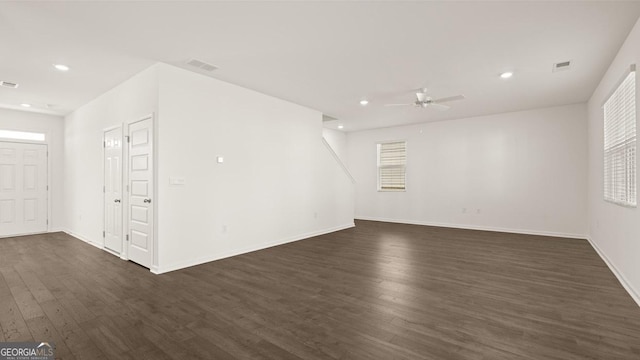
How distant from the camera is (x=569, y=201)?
253 inches

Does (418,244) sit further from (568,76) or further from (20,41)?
(20,41)

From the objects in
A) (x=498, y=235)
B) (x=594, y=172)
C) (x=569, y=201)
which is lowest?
(x=498, y=235)

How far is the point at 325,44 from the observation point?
3.53m

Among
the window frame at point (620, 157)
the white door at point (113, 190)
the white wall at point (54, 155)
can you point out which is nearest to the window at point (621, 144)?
the window frame at point (620, 157)

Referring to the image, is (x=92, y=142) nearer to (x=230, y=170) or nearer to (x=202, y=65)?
(x=230, y=170)

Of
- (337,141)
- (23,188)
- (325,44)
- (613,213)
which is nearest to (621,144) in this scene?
(613,213)

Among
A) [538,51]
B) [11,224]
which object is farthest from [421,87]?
[11,224]

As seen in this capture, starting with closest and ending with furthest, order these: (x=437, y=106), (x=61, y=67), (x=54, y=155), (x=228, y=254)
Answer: (x=61, y=67) → (x=228, y=254) → (x=437, y=106) → (x=54, y=155)

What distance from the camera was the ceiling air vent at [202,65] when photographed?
157 inches

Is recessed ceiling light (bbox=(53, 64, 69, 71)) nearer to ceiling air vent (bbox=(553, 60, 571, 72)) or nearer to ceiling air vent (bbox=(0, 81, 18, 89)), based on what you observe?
ceiling air vent (bbox=(0, 81, 18, 89))

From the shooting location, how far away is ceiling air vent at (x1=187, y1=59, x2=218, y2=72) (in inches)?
157

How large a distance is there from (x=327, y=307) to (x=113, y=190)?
4.33 meters

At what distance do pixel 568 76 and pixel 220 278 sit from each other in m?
6.01

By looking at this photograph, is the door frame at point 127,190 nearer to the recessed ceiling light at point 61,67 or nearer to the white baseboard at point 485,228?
the recessed ceiling light at point 61,67
